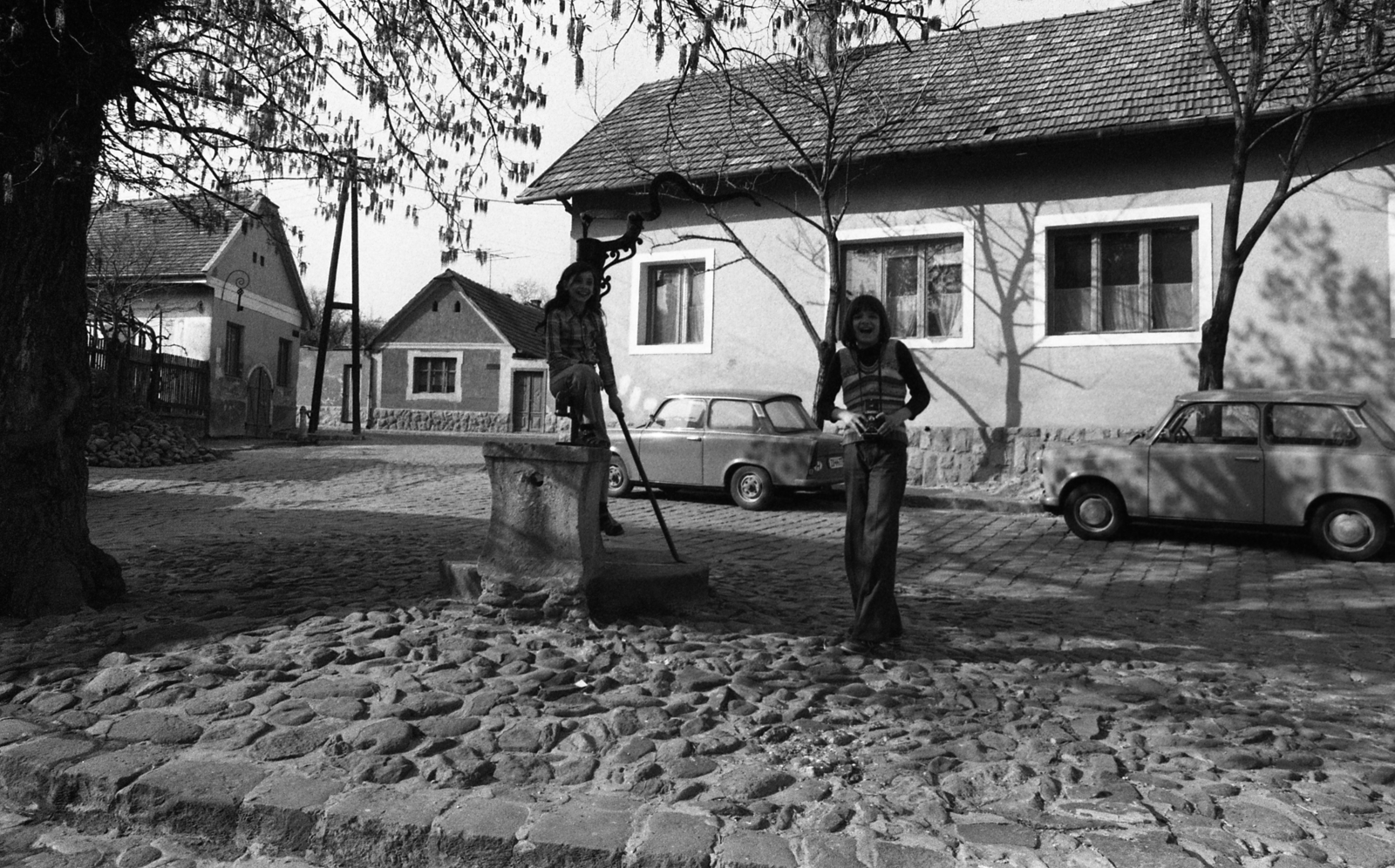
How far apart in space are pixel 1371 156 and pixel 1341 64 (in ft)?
5.34

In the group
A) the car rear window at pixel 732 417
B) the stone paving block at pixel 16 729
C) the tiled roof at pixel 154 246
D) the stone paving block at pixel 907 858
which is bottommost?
the stone paving block at pixel 907 858

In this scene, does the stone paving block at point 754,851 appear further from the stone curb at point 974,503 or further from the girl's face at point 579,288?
the stone curb at point 974,503

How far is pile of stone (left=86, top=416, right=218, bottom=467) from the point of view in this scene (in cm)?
1708

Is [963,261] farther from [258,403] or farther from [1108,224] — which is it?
[258,403]

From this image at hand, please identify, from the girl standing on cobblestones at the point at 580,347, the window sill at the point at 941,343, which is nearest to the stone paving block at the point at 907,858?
the girl standing on cobblestones at the point at 580,347

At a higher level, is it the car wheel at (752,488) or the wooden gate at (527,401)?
the wooden gate at (527,401)

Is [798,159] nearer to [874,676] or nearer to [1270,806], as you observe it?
[874,676]

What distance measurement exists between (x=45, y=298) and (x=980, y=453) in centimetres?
1210

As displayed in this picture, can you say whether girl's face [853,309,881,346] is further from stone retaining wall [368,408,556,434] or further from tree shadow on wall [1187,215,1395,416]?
stone retaining wall [368,408,556,434]

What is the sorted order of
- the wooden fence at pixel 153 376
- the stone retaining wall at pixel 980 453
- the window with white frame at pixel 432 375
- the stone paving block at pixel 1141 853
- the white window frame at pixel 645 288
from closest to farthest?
the stone paving block at pixel 1141 853 → the stone retaining wall at pixel 980 453 → the white window frame at pixel 645 288 → the wooden fence at pixel 153 376 → the window with white frame at pixel 432 375

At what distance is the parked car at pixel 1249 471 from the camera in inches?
363

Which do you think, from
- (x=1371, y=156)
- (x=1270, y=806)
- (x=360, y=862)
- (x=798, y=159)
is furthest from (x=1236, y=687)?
(x=798, y=159)

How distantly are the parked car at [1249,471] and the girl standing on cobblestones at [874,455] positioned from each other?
607cm

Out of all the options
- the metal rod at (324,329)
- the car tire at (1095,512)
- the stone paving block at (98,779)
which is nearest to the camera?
the stone paving block at (98,779)
